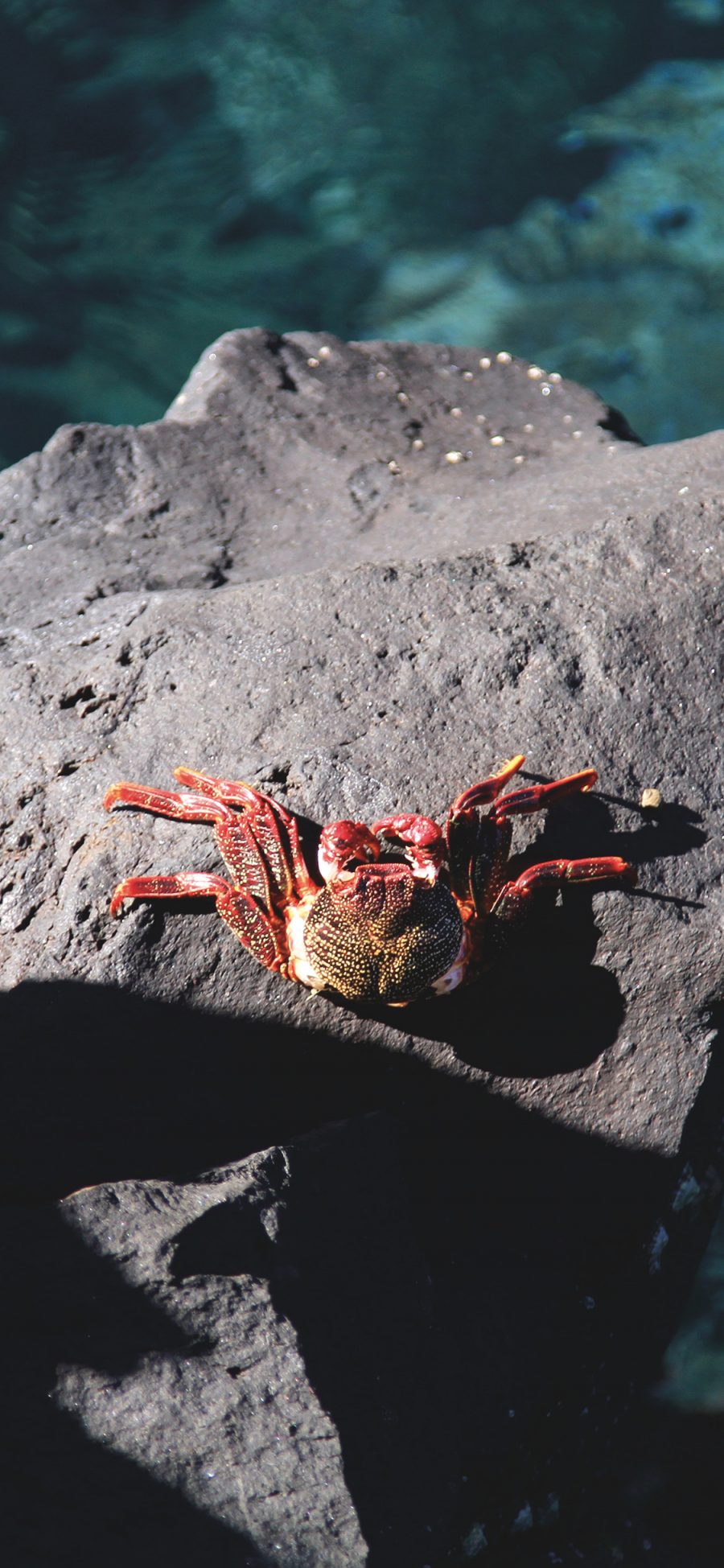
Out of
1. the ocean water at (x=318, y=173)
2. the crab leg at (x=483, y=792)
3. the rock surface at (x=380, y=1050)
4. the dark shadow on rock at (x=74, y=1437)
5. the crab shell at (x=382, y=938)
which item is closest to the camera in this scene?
the dark shadow on rock at (x=74, y=1437)

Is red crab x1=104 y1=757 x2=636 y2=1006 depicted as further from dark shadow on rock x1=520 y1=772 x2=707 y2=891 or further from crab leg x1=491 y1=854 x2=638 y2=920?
dark shadow on rock x1=520 y1=772 x2=707 y2=891

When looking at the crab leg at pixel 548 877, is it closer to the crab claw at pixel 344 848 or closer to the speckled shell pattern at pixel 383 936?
the speckled shell pattern at pixel 383 936

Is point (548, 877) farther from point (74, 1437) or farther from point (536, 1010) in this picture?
point (74, 1437)

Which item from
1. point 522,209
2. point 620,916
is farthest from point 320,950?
point 522,209

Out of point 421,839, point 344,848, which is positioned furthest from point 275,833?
point 421,839

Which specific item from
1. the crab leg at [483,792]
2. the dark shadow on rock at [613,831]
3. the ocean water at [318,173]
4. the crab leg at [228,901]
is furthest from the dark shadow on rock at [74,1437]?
the ocean water at [318,173]

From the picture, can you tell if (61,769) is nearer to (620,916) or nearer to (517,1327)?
(620,916)
